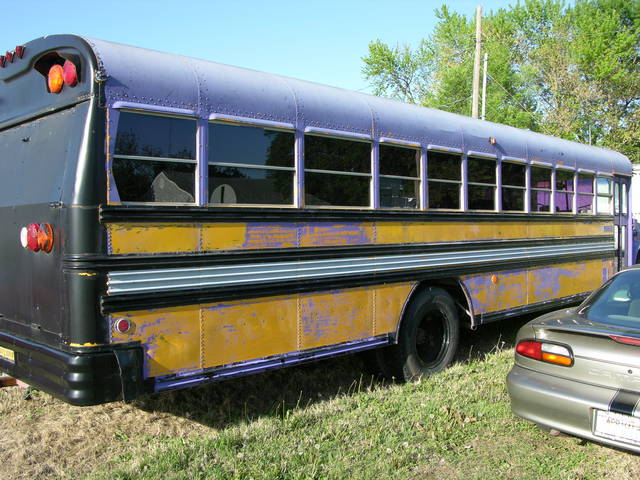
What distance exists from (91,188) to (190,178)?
2.11ft

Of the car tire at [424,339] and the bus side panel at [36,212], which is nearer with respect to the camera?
the bus side panel at [36,212]

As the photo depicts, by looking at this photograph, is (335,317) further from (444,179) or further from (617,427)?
(617,427)

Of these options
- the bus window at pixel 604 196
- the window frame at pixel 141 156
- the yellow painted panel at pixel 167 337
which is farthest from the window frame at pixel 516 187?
the yellow painted panel at pixel 167 337

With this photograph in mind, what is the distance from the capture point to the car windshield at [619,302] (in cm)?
359

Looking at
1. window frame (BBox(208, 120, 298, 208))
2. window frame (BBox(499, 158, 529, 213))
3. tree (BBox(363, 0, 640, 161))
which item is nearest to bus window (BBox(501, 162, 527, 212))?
window frame (BBox(499, 158, 529, 213))

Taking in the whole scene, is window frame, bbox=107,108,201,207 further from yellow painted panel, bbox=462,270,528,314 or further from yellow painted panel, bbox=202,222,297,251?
yellow painted panel, bbox=462,270,528,314

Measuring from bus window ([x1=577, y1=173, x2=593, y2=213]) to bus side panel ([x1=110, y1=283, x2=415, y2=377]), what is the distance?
13.1 feet

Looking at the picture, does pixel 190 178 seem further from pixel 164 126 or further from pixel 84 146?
pixel 84 146

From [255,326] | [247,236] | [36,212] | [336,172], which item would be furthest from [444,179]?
[36,212]

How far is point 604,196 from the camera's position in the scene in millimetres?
8352

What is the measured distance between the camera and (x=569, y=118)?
26.6 metres

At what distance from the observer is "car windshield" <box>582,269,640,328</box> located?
3592 millimetres

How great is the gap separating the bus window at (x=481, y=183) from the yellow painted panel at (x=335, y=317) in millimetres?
1826

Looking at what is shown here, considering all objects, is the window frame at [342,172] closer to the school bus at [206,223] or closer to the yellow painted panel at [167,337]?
the school bus at [206,223]
